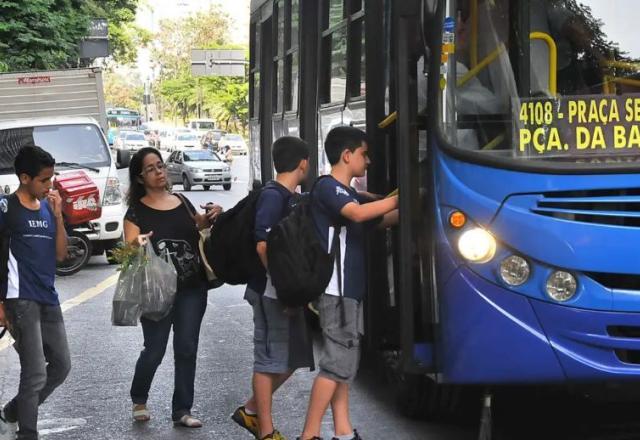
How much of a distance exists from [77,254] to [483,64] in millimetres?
10497

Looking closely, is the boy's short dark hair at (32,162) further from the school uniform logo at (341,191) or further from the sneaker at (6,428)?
the school uniform logo at (341,191)

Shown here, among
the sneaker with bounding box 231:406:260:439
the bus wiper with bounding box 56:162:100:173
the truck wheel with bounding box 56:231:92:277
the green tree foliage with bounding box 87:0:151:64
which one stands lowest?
the truck wheel with bounding box 56:231:92:277

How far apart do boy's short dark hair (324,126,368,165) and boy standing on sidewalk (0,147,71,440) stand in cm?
152

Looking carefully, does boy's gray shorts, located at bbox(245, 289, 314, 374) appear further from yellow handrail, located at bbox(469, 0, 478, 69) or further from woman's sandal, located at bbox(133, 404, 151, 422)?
yellow handrail, located at bbox(469, 0, 478, 69)

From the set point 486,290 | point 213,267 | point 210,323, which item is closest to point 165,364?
point 210,323

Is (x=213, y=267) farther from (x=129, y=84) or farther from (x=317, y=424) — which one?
(x=129, y=84)

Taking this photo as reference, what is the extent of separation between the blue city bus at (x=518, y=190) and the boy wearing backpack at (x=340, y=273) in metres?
0.27

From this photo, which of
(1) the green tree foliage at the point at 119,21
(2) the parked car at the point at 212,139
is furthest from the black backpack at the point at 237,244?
(2) the parked car at the point at 212,139

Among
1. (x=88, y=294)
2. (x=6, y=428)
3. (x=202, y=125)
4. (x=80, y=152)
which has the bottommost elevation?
(x=88, y=294)

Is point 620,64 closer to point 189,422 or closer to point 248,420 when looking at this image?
point 248,420

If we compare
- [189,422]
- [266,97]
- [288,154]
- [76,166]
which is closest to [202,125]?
[76,166]

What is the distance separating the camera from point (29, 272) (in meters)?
5.98

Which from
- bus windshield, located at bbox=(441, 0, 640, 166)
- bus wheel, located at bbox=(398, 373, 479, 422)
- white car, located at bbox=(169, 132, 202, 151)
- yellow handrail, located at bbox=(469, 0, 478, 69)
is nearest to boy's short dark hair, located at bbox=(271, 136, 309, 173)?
bus windshield, located at bbox=(441, 0, 640, 166)

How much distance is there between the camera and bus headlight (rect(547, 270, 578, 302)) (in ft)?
16.4
